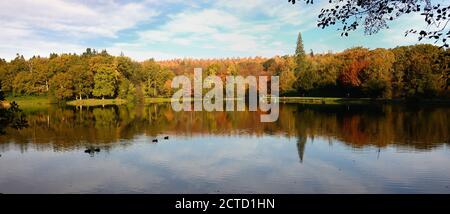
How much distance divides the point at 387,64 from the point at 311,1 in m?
66.0

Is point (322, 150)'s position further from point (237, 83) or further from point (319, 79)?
point (237, 83)

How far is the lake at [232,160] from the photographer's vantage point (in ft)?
47.4

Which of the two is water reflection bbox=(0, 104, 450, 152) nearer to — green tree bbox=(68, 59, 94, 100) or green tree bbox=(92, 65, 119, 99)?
green tree bbox=(92, 65, 119, 99)

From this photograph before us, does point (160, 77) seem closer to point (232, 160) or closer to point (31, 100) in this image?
point (31, 100)

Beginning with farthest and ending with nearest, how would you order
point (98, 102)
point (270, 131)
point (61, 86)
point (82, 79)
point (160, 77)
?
1. point (160, 77)
2. point (82, 79)
3. point (98, 102)
4. point (61, 86)
5. point (270, 131)

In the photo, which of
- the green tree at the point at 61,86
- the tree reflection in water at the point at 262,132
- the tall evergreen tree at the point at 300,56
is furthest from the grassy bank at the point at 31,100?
the tall evergreen tree at the point at 300,56

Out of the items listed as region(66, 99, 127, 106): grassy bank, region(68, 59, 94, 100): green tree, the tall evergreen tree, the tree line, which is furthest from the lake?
the tall evergreen tree

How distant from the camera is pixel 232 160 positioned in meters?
19.1

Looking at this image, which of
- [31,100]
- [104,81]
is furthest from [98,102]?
[31,100]

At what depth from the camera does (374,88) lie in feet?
219

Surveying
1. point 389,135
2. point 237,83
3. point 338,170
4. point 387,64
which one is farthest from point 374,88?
point 338,170

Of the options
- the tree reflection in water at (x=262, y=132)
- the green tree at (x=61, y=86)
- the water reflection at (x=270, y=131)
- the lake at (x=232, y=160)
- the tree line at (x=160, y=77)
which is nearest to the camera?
the lake at (x=232, y=160)

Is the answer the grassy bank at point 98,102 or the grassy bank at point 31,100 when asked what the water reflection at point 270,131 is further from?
the grassy bank at point 31,100

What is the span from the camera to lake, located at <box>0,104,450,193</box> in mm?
14445
